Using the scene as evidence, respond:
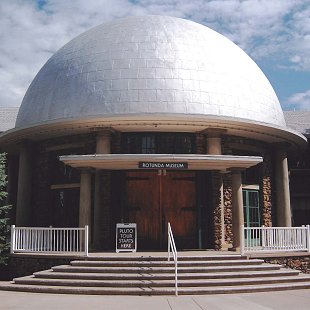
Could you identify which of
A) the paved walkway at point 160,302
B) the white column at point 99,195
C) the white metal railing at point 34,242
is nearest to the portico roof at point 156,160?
the white column at point 99,195

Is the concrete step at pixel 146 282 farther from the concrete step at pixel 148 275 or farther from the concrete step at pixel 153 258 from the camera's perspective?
the concrete step at pixel 153 258

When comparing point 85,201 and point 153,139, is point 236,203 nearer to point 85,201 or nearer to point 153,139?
point 153,139

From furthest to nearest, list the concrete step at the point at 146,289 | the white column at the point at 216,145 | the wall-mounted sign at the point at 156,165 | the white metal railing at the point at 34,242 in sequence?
the white column at the point at 216,145, the white metal railing at the point at 34,242, the wall-mounted sign at the point at 156,165, the concrete step at the point at 146,289

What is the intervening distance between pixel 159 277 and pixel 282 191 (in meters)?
9.44

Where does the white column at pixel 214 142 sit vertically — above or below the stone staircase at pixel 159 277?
above

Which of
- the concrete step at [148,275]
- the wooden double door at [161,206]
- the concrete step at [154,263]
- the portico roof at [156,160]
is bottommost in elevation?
the concrete step at [148,275]

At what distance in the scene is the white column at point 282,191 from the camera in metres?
18.8

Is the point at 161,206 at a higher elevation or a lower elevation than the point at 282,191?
lower

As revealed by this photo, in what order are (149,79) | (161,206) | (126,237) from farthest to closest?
(149,79) → (161,206) → (126,237)

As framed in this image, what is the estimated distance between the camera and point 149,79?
17.0m

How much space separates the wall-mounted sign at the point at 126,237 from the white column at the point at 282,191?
710cm

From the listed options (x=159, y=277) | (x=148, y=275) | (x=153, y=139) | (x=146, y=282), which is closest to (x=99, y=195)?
(x=153, y=139)

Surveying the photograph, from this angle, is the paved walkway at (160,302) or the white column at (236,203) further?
the white column at (236,203)

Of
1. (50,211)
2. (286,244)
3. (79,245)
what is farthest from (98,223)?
(286,244)
